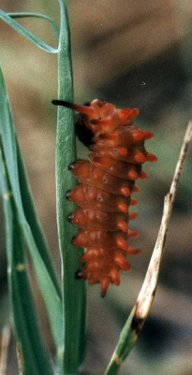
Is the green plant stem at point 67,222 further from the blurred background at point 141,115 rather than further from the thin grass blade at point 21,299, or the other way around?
the blurred background at point 141,115

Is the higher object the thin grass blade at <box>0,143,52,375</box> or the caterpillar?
the caterpillar

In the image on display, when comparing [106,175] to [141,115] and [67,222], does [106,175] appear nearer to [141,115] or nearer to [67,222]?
[67,222]

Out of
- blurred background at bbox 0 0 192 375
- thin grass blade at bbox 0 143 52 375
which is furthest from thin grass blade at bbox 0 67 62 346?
blurred background at bbox 0 0 192 375

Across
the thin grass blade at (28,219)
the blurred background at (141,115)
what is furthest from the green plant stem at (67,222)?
the blurred background at (141,115)

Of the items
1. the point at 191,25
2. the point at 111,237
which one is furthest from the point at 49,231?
the point at 111,237

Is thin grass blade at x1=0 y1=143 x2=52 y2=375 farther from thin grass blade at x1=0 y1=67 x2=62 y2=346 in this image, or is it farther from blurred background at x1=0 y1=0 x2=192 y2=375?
blurred background at x1=0 y1=0 x2=192 y2=375
